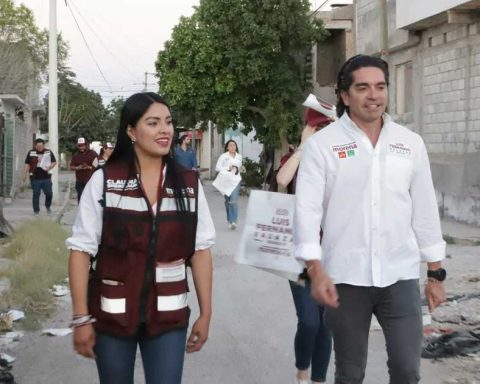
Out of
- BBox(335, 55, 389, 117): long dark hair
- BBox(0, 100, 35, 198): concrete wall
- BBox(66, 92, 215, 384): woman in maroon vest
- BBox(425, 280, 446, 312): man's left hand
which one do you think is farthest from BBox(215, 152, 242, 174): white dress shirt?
BBox(66, 92, 215, 384): woman in maroon vest

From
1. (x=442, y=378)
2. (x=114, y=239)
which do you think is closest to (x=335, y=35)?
(x=442, y=378)

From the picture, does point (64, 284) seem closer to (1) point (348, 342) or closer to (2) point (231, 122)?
(1) point (348, 342)

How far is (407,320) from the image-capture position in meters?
3.58

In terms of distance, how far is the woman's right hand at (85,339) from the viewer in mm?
3246

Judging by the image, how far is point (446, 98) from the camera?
1862cm

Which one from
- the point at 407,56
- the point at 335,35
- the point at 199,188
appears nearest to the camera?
the point at 199,188

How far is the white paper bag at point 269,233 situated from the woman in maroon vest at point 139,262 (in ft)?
3.94

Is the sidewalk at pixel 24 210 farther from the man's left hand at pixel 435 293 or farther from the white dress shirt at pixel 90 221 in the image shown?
the man's left hand at pixel 435 293

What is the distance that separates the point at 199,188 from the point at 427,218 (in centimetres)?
107

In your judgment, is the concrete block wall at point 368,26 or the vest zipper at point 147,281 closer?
the vest zipper at point 147,281

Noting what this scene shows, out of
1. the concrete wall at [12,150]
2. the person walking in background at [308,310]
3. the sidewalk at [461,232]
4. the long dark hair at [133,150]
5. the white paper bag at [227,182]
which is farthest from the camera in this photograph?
the concrete wall at [12,150]

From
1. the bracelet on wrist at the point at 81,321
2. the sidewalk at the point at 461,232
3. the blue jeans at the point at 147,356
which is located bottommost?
the sidewalk at the point at 461,232

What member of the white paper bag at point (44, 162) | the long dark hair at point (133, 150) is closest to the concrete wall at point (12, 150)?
the white paper bag at point (44, 162)

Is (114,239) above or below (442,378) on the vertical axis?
above
